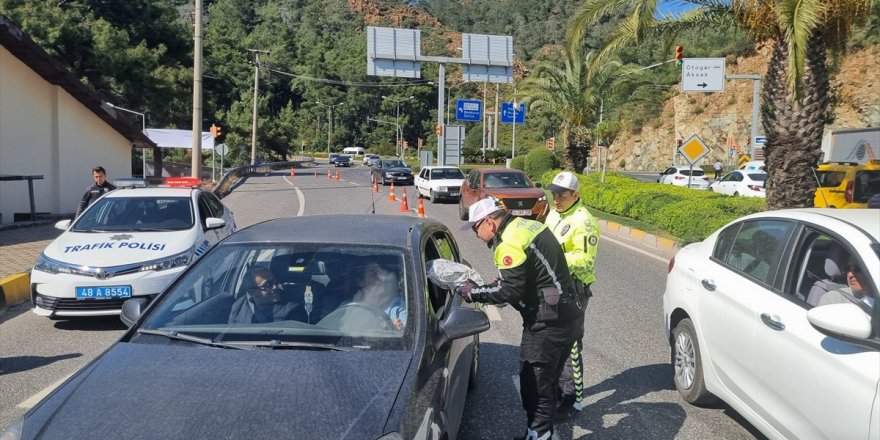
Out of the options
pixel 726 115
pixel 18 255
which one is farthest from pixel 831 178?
pixel 726 115

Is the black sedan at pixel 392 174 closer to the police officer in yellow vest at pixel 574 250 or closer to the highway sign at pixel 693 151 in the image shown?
the highway sign at pixel 693 151

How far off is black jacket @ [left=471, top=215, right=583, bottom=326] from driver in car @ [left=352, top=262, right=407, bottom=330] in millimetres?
420

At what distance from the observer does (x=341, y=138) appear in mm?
118688

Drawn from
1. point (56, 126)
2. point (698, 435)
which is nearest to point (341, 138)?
point (56, 126)

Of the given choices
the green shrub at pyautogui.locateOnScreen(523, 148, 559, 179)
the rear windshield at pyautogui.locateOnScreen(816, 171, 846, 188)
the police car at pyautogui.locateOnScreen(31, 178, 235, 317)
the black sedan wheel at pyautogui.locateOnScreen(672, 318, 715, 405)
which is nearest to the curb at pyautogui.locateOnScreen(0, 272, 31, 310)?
the police car at pyautogui.locateOnScreen(31, 178, 235, 317)

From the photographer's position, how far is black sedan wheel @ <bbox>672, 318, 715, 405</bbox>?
513cm

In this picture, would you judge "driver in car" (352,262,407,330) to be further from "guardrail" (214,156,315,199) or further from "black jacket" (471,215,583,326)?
"guardrail" (214,156,315,199)

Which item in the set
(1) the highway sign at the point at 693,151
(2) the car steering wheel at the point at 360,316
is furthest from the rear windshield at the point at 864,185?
(2) the car steering wheel at the point at 360,316

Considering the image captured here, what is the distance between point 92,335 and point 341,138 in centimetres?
11320

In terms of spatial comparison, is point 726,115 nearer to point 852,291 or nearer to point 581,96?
point 581,96

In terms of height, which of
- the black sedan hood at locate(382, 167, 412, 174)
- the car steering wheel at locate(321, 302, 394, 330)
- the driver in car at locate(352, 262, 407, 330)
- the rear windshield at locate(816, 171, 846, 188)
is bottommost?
the car steering wheel at locate(321, 302, 394, 330)

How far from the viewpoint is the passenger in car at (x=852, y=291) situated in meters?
3.64

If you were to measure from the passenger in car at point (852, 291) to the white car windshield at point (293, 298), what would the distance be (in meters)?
2.30

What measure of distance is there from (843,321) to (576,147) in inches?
1120
